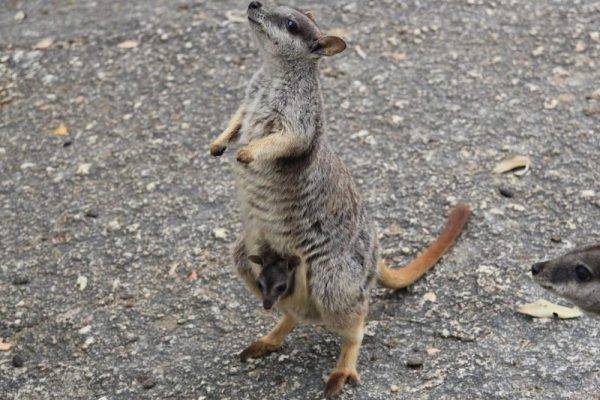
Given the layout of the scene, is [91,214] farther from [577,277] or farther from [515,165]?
[577,277]

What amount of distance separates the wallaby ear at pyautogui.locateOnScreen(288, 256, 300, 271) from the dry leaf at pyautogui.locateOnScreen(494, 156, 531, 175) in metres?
1.86

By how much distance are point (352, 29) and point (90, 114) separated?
6.77 feet

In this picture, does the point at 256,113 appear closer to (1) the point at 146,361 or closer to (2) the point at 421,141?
(1) the point at 146,361

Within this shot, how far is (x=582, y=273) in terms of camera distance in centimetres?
392

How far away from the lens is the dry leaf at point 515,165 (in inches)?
220

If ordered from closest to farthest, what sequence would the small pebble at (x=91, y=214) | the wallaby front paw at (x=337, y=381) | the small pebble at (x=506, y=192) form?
1. the wallaby front paw at (x=337, y=381)
2. the small pebble at (x=506, y=192)
3. the small pebble at (x=91, y=214)

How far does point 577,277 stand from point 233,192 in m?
2.37

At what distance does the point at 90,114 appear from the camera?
257 inches

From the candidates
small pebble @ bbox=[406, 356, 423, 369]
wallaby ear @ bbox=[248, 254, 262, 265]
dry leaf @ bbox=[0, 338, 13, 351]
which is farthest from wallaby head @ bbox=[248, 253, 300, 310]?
dry leaf @ bbox=[0, 338, 13, 351]

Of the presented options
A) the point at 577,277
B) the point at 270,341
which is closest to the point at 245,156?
the point at 270,341

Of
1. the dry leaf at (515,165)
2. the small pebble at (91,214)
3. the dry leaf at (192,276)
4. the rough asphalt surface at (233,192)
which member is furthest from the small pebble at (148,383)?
the dry leaf at (515,165)

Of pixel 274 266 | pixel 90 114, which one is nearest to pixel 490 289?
pixel 274 266

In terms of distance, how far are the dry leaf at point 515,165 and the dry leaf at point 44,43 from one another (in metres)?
3.67

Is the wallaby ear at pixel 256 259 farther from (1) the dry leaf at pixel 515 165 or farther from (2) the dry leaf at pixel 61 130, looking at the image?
(2) the dry leaf at pixel 61 130
